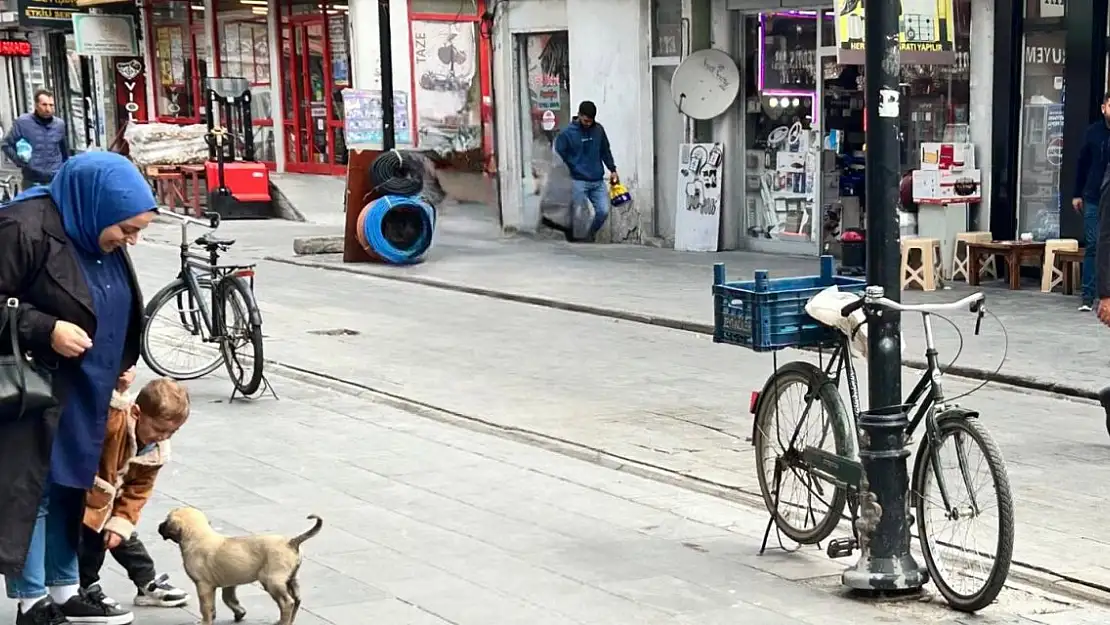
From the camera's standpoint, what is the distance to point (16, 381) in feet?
15.5

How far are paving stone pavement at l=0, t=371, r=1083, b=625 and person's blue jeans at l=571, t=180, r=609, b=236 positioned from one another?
1041cm

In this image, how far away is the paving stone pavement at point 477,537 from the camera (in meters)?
5.61

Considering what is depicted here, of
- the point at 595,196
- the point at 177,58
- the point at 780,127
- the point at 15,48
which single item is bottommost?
the point at 595,196

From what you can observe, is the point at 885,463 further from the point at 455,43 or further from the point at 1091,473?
the point at 455,43

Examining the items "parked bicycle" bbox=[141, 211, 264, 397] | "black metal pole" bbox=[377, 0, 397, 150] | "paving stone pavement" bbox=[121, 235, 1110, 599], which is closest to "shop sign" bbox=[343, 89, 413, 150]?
"black metal pole" bbox=[377, 0, 397, 150]

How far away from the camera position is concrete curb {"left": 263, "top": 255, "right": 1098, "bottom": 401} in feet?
33.0

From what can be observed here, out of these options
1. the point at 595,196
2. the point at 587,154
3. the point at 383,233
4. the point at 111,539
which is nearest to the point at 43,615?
the point at 111,539

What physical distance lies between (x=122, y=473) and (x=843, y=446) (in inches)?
108

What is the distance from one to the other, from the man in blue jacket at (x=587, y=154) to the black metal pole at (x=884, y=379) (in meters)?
13.2

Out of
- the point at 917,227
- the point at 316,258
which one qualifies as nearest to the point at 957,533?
the point at 917,227

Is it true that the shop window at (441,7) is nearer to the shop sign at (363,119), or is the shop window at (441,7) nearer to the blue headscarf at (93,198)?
the shop sign at (363,119)

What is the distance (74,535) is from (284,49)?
2384 cm

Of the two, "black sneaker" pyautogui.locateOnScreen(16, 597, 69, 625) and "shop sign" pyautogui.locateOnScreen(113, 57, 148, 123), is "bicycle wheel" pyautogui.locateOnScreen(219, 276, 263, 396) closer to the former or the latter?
"black sneaker" pyautogui.locateOnScreen(16, 597, 69, 625)

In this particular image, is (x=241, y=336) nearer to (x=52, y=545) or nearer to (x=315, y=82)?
(x=52, y=545)
